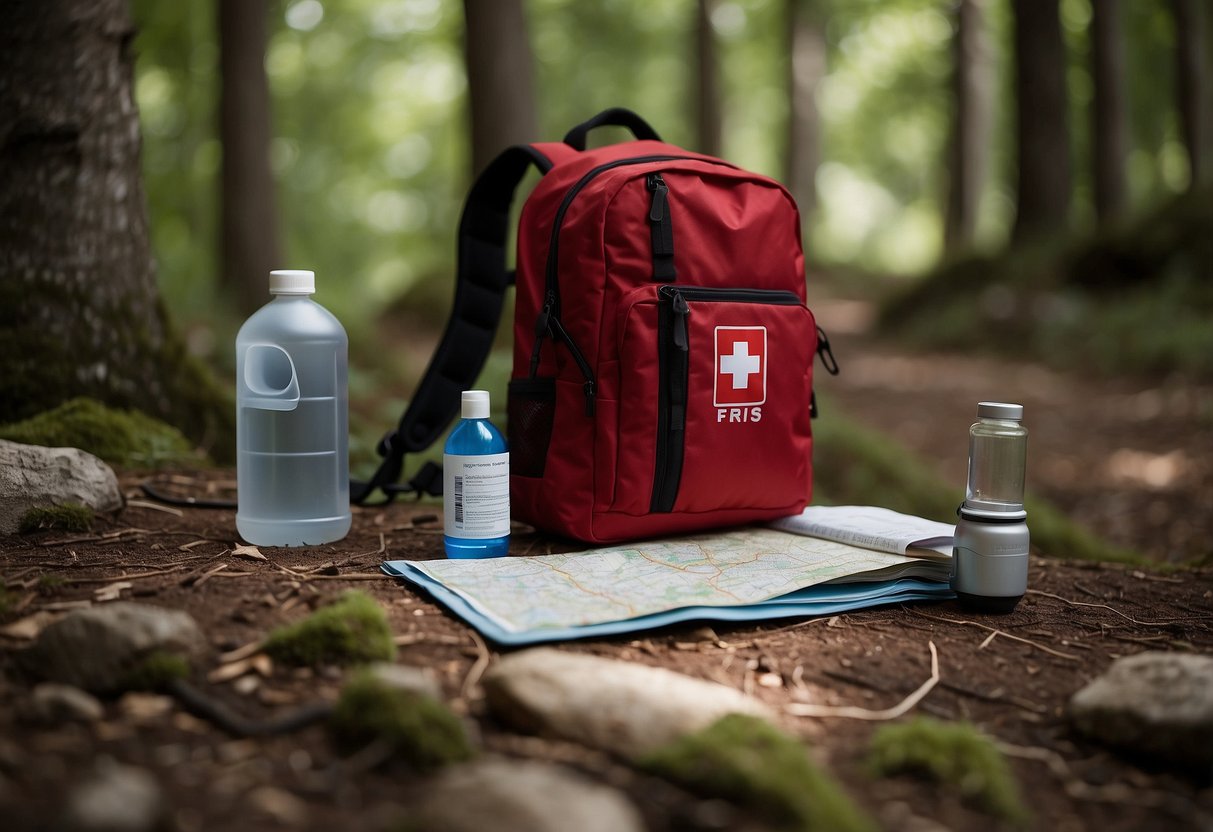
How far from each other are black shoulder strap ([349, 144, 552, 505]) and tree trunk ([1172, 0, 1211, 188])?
40.4 feet

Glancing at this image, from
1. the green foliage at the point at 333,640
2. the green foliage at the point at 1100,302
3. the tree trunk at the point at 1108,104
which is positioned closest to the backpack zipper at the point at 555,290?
the green foliage at the point at 333,640

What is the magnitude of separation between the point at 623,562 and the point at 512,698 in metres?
0.95

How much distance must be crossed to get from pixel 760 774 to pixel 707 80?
1488 centimetres

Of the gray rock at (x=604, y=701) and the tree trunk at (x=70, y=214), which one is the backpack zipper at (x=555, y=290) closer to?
the gray rock at (x=604, y=701)

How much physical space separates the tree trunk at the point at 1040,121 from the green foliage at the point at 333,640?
10182 mm

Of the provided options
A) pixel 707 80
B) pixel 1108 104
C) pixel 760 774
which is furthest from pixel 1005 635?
pixel 707 80

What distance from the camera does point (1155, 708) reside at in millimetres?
1749

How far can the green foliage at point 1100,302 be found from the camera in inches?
295

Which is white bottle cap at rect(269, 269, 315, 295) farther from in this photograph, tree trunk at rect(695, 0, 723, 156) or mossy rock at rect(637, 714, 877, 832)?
tree trunk at rect(695, 0, 723, 156)

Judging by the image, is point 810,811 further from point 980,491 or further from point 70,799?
point 980,491

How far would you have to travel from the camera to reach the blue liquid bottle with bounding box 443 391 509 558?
2.60 metres

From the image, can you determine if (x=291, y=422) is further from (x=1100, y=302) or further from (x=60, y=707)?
(x=1100, y=302)

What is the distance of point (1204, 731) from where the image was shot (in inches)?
65.9

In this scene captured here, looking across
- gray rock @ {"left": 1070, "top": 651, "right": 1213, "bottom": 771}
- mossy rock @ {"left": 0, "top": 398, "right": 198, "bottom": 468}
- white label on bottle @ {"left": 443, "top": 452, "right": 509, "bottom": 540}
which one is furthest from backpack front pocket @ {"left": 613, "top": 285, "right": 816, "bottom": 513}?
mossy rock @ {"left": 0, "top": 398, "right": 198, "bottom": 468}
